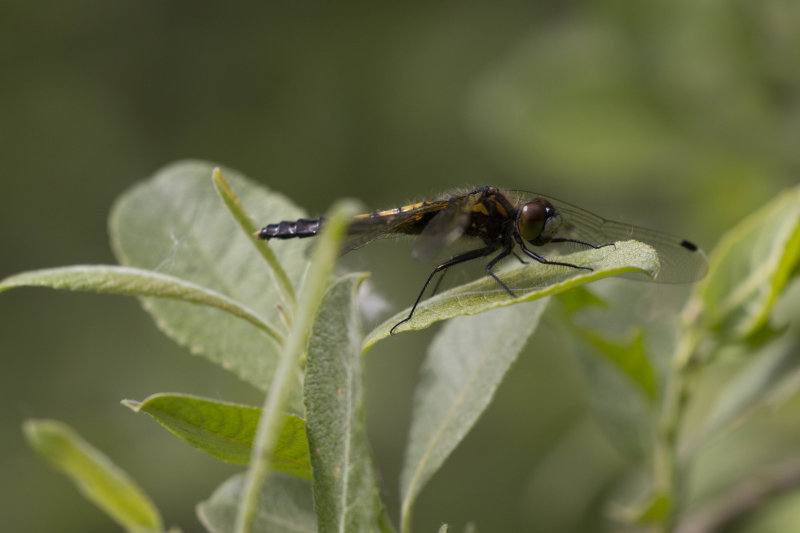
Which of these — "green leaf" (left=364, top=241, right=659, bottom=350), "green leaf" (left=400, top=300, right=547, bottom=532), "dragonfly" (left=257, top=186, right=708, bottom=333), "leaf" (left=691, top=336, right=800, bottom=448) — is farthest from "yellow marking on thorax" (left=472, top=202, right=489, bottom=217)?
"leaf" (left=691, top=336, right=800, bottom=448)

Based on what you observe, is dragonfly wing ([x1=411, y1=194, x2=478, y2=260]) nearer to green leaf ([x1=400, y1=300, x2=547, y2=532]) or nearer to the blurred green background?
green leaf ([x1=400, y1=300, x2=547, y2=532])

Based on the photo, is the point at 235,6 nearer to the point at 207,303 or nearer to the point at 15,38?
the point at 15,38

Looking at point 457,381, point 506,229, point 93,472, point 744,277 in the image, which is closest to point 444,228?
point 506,229

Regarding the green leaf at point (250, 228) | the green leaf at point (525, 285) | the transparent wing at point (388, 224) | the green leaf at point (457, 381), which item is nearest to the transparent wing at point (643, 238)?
the transparent wing at point (388, 224)

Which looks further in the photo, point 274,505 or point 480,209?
point 480,209

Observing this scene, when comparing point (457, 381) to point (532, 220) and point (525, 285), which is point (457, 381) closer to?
point (525, 285)

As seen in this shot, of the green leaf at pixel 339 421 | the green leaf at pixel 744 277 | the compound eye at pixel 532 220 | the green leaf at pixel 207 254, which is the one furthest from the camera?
the compound eye at pixel 532 220

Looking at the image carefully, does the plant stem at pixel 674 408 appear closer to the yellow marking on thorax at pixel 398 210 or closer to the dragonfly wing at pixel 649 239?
the dragonfly wing at pixel 649 239
